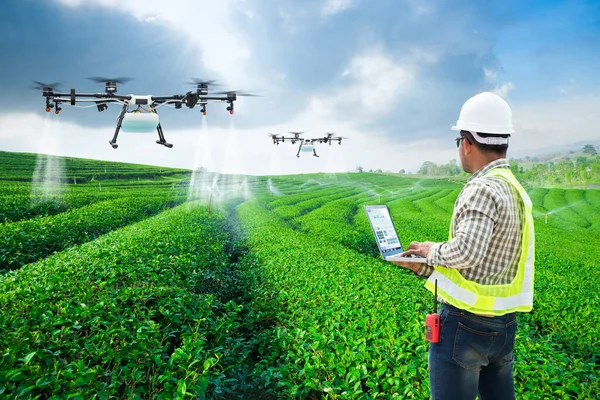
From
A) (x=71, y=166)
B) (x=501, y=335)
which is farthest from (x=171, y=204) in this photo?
(x=501, y=335)

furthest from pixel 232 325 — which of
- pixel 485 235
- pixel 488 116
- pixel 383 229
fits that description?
pixel 488 116

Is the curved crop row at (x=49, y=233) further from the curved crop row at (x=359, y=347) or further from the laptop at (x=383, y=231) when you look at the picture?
the laptop at (x=383, y=231)

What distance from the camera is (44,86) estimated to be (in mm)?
10961

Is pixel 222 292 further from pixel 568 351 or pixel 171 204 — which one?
pixel 171 204

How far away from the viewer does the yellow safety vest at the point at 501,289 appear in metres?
2.18

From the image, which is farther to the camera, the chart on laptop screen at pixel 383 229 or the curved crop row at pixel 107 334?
the curved crop row at pixel 107 334

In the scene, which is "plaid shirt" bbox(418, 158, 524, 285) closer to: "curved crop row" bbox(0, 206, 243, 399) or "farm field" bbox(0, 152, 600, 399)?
"farm field" bbox(0, 152, 600, 399)

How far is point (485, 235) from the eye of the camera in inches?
80.0

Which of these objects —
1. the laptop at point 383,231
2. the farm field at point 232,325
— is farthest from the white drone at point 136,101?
the laptop at point 383,231

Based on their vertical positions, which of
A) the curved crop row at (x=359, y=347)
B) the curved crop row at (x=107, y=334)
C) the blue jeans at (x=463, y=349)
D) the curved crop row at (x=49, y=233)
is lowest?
the curved crop row at (x=49, y=233)

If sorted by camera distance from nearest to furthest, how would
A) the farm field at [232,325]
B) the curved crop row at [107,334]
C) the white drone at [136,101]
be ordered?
the curved crop row at [107,334]
the farm field at [232,325]
the white drone at [136,101]

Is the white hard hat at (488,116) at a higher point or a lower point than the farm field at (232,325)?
higher

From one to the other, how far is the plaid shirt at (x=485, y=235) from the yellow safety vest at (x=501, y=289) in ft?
0.10

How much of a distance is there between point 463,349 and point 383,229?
977 mm
